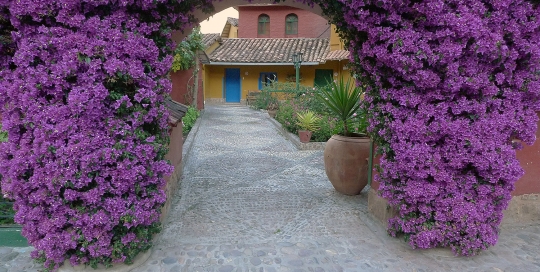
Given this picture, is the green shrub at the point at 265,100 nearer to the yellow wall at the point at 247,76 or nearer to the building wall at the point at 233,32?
the yellow wall at the point at 247,76

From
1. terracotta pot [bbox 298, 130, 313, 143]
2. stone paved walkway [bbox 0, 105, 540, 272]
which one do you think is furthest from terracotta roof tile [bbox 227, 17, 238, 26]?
stone paved walkway [bbox 0, 105, 540, 272]

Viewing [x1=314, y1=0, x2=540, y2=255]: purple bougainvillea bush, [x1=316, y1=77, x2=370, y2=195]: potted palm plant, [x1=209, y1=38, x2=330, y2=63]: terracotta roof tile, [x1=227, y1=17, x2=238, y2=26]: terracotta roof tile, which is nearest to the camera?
[x1=314, y1=0, x2=540, y2=255]: purple bougainvillea bush

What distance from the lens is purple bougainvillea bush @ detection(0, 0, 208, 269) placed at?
2.46 metres

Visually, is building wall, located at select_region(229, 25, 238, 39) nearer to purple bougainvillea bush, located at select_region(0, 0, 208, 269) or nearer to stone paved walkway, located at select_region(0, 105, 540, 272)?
stone paved walkway, located at select_region(0, 105, 540, 272)

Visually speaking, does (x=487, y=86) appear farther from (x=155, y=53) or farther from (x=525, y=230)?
(x=155, y=53)

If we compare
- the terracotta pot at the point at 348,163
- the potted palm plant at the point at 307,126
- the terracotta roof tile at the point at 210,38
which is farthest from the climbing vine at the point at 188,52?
the terracotta pot at the point at 348,163

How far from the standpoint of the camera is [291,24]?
23.5 meters

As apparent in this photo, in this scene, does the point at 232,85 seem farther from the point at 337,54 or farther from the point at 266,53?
the point at 337,54

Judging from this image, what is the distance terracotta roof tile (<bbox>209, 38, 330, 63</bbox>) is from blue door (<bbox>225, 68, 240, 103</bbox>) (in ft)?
4.57

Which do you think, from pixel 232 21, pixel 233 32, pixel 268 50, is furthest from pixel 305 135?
pixel 233 32

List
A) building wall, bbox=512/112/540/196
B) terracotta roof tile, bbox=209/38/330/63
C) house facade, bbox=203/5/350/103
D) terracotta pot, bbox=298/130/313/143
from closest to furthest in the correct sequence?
building wall, bbox=512/112/540/196 < terracotta pot, bbox=298/130/313/143 < terracotta roof tile, bbox=209/38/330/63 < house facade, bbox=203/5/350/103

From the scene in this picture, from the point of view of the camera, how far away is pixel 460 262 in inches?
122

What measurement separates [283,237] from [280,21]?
21.6m

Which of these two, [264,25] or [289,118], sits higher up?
[264,25]
